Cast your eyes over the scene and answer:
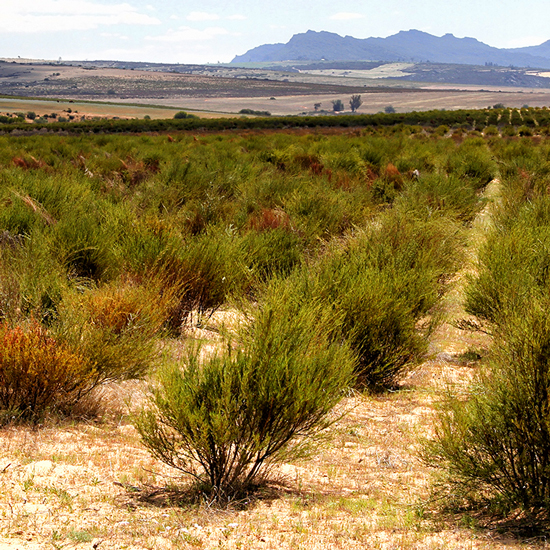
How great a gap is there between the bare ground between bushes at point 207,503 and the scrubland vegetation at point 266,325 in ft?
0.52

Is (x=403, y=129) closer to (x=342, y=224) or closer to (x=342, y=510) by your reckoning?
(x=342, y=224)

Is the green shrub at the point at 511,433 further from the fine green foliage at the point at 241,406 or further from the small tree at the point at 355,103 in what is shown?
the small tree at the point at 355,103

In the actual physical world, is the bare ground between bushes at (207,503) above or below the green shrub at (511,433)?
below

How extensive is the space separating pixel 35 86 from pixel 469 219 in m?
167

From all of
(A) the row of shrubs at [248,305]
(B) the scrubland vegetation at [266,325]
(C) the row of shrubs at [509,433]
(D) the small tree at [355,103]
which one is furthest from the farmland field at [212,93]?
(C) the row of shrubs at [509,433]

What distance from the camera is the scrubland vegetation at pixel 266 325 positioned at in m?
3.43

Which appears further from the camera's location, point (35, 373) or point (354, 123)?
point (354, 123)

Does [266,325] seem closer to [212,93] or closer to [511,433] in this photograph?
[511,433]

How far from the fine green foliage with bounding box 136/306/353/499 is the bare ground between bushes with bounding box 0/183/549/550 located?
8.5 inches

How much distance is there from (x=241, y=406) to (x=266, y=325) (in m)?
0.58

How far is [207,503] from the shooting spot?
3318mm

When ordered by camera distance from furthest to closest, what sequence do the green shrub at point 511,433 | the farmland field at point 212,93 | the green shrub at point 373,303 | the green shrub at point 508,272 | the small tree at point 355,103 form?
the small tree at point 355,103 < the farmland field at point 212,93 < the green shrub at point 508,272 < the green shrub at point 373,303 < the green shrub at point 511,433

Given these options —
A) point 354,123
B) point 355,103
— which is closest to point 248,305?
point 354,123

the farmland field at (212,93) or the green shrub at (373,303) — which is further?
the farmland field at (212,93)
